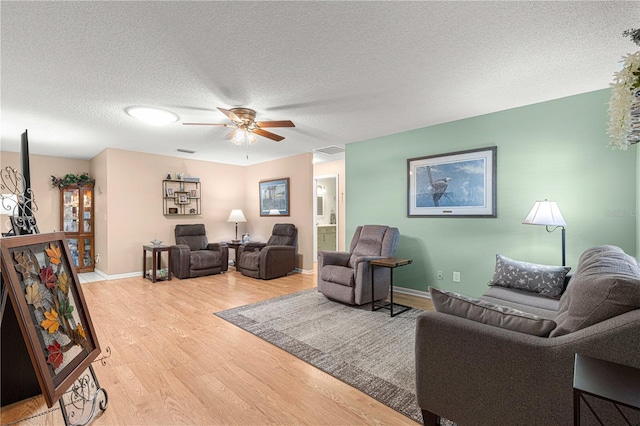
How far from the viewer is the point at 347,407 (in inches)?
Result: 71.4

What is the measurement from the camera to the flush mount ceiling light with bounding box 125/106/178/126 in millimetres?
3404

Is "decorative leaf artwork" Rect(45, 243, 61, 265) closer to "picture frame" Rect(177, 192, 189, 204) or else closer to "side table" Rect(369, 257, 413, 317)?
"side table" Rect(369, 257, 413, 317)

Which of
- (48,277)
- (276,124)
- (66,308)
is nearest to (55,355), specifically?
(66,308)

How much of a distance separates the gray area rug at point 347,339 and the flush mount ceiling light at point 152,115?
250 centimetres

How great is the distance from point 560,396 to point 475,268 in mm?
2741

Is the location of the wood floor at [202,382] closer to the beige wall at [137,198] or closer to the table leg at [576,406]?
the table leg at [576,406]

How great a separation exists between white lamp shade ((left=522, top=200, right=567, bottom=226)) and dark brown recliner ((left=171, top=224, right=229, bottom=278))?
5134 mm

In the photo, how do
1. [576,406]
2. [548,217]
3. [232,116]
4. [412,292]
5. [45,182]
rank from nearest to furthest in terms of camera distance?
[576,406] → [548,217] → [232,116] → [412,292] → [45,182]

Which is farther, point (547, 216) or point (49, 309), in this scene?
point (547, 216)

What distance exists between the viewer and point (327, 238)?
751 cm

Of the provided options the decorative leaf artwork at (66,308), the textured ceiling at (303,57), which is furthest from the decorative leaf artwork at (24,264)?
the textured ceiling at (303,57)

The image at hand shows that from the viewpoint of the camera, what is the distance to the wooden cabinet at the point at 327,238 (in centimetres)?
732

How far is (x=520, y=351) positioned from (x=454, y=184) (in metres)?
2.98

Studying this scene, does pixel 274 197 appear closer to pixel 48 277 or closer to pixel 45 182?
pixel 45 182
